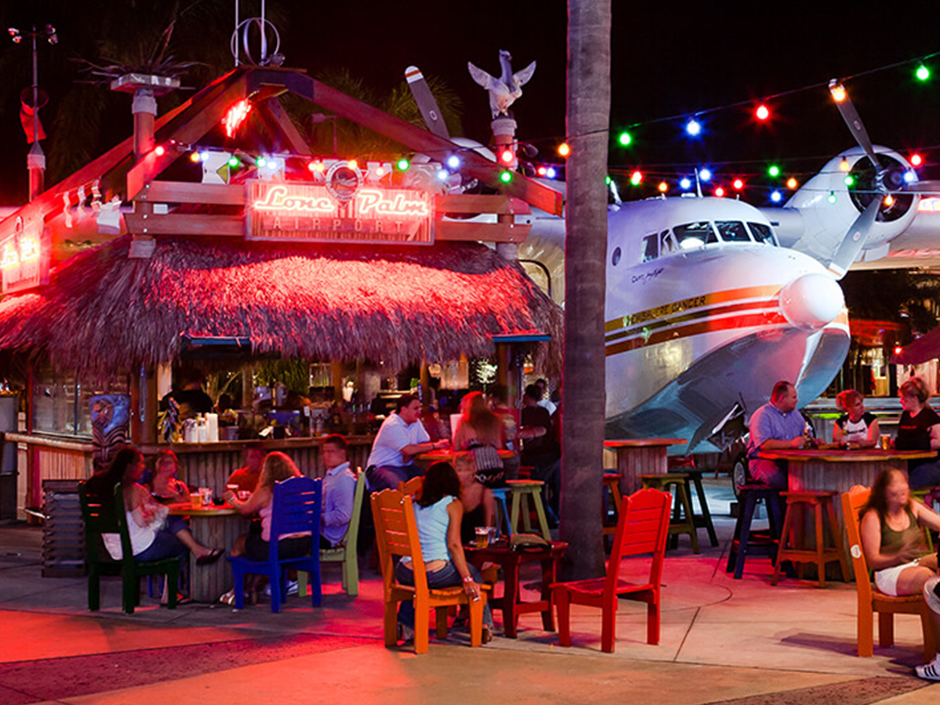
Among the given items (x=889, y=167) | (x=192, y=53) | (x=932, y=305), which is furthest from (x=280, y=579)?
(x=932, y=305)

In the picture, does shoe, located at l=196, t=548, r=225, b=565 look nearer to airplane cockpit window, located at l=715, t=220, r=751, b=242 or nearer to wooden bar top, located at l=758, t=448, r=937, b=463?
wooden bar top, located at l=758, t=448, r=937, b=463

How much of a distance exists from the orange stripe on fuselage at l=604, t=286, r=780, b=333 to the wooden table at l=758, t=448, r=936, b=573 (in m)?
4.81

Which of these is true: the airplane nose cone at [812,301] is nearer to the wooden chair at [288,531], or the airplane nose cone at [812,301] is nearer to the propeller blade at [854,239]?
the propeller blade at [854,239]

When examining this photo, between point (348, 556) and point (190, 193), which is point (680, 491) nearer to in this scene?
point (348, 556)

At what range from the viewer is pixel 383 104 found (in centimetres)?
2823

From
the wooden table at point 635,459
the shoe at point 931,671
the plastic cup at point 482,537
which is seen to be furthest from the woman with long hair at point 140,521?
the shoe at point 931,671

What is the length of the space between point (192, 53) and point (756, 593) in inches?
897

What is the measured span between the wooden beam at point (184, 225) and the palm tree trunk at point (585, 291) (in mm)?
5479

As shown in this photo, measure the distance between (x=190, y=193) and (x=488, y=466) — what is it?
488 centimetres

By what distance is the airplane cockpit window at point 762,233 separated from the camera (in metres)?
18.1

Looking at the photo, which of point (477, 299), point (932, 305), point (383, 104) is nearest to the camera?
point (477, 299)

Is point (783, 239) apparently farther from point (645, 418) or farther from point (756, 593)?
point (756, 593)

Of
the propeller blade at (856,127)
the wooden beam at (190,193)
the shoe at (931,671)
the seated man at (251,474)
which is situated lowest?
the shoe at (931,671)

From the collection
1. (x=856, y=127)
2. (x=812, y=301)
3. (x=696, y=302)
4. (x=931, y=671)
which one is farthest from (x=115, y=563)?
(x=856, y=127)
